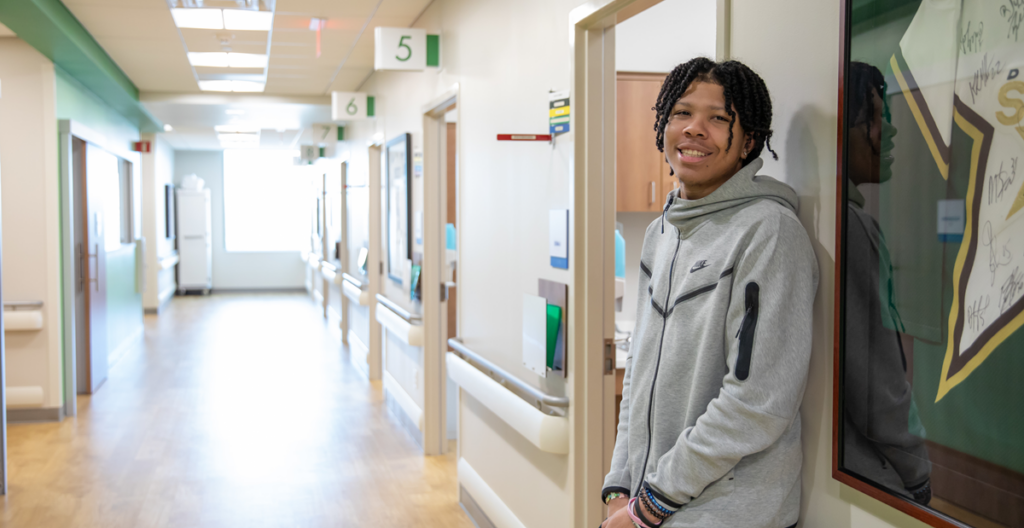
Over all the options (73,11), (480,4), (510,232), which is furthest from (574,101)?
(73,11)

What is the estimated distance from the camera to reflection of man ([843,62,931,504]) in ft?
4.16

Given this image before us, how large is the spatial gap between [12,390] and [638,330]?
5.87 metres

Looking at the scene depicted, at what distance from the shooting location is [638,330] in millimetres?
1768

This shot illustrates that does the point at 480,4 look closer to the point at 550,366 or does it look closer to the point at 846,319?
the point at 550,366

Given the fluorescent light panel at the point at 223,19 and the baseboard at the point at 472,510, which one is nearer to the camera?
the baseboard at the point at 472,510

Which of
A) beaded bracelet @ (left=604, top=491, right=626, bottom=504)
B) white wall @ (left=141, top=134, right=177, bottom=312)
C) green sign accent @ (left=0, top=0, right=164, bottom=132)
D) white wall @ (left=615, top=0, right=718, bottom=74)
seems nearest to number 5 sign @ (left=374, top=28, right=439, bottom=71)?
white wall @ (left=615, top=0, right=718, bottom=74)

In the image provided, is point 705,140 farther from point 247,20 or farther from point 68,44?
point 68,44

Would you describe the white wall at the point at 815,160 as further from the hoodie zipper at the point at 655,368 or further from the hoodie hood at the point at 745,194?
the hoodie zipper at the point at 655,368

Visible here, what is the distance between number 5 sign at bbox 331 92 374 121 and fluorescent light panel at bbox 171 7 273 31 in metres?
1.41

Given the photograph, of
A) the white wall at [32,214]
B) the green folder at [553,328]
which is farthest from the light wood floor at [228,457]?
the green folder at [553,328]

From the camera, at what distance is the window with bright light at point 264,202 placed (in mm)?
16500
